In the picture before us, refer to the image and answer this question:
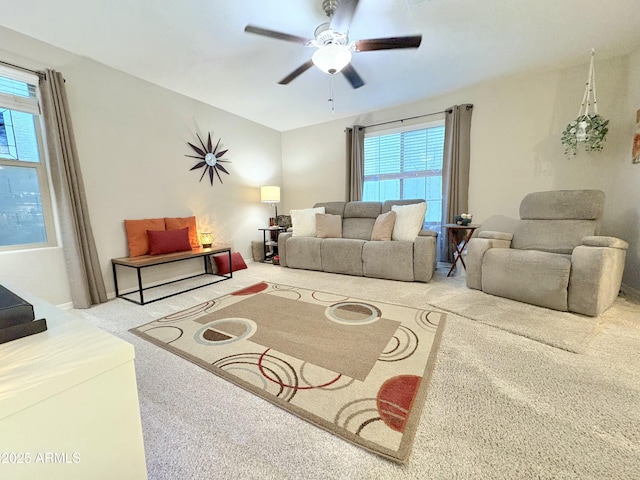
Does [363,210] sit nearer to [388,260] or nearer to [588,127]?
[388,260]

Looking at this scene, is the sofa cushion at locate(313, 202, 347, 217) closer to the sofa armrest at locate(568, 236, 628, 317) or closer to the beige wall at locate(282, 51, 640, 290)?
the beige wall at locate(282, 51, 640, 290)

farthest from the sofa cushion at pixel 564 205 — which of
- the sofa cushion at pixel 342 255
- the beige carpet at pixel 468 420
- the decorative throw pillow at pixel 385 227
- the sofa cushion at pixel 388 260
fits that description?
the sofa cushion at pixel 342 255

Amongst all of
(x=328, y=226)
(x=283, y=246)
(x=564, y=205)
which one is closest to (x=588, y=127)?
(x=564, y=205)

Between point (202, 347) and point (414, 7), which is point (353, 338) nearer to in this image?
point (202, 347)

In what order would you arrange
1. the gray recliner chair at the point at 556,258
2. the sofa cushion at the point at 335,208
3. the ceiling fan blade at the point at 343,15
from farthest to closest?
1. the sofa cushion at the point at 335,208
2. the gray recliner chair at the point at 556,258
3. the ceiling fan blade at the point at 343,15

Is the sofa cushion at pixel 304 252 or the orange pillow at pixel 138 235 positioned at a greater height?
the orange pillow at pixel 138 235

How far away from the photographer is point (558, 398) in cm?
120

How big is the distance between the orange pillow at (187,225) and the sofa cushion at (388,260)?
2.28 meters

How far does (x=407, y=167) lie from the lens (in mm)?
4113

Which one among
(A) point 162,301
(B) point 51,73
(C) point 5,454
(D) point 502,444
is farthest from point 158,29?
(D) point 502,444


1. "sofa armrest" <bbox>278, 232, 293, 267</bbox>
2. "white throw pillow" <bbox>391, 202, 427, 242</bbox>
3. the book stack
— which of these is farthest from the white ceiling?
the book stack

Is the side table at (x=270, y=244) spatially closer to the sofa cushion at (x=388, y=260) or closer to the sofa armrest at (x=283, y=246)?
the sofa armrest at (x=283, y=246)

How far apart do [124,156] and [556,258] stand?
4361mm

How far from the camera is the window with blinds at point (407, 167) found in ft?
12.8
